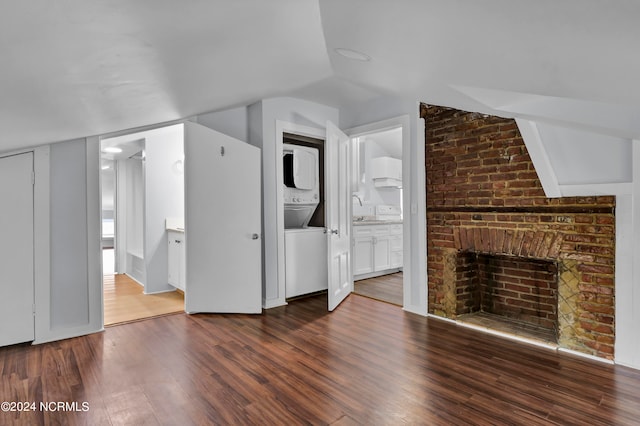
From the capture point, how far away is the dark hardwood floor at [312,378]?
6.08 feet

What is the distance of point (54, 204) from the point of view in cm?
301

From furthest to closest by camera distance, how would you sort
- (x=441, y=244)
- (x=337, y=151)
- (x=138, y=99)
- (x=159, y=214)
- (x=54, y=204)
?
(x=159, y=214)
(x=337, y=151)
(x=441, y=244)
(x=54, y=204)
(x=138, y=99)

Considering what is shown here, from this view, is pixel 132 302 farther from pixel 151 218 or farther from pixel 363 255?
pixel 363 255

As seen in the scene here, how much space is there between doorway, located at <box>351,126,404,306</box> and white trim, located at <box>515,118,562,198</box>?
2213mm

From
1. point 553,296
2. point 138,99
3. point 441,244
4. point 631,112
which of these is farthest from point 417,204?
point 138,99

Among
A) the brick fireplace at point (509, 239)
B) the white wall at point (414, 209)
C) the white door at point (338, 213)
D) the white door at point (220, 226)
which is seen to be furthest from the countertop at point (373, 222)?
the white door at point (220, 226)

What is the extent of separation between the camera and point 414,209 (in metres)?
3.63

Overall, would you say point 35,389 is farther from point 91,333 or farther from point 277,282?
point 277,282

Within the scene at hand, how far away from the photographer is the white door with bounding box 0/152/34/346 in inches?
111

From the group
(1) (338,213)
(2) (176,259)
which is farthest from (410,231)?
(2) (176,259)

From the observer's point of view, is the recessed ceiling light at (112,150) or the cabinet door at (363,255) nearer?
the recessed ceiling light at (112,150)

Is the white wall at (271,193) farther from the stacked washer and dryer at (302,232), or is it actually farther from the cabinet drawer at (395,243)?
the cabinet drawer at (395,243)

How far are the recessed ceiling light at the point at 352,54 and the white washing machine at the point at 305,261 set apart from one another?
7.81 ft

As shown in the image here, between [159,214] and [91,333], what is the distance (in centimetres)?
188
